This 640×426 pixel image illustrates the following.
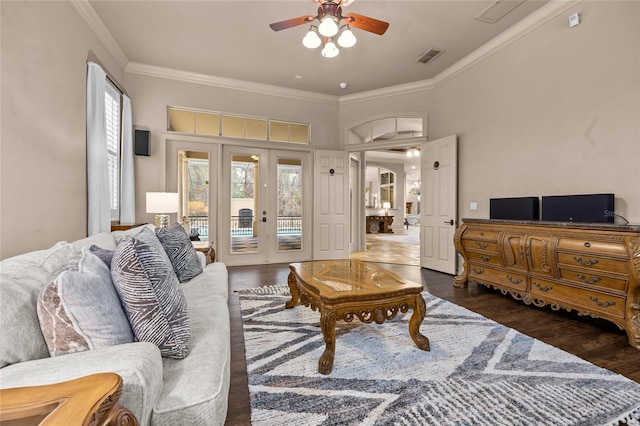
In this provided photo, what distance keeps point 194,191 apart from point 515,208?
5.02 meters

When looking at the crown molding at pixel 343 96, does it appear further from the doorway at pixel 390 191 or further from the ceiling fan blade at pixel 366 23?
the doorway at pixel 390 191

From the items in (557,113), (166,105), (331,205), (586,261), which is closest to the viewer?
(586,261)

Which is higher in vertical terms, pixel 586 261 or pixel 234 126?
pixel 234 126

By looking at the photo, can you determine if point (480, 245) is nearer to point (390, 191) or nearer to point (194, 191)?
point (194, 191)

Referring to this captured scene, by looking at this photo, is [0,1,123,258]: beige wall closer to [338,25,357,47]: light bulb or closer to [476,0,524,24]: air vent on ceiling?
[338,25,357,47]: light bulb

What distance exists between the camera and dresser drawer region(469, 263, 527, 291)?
10.9 feet

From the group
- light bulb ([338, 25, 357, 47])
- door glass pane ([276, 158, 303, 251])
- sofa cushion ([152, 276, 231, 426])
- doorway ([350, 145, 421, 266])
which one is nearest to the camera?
sofa cushion ([152, 276, 231, 426])

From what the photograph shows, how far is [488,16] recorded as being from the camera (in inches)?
144

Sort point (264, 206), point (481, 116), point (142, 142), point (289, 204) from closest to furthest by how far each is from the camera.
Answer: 1. point (481, 116)
2. point (142, 142)
3. point (264, 206)
4. point (289, 204)

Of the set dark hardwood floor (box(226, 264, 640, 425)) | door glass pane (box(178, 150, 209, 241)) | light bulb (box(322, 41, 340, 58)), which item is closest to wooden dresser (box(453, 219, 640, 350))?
dark hardwood floor (box(226, 264, 640, 425))

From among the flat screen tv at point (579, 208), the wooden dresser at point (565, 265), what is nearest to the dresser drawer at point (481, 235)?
the wooden dresser at point (565, 265)

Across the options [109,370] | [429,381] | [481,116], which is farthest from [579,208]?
[109,370]

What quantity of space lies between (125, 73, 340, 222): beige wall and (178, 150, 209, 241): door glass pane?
33 cm

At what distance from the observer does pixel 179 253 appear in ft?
8.62
